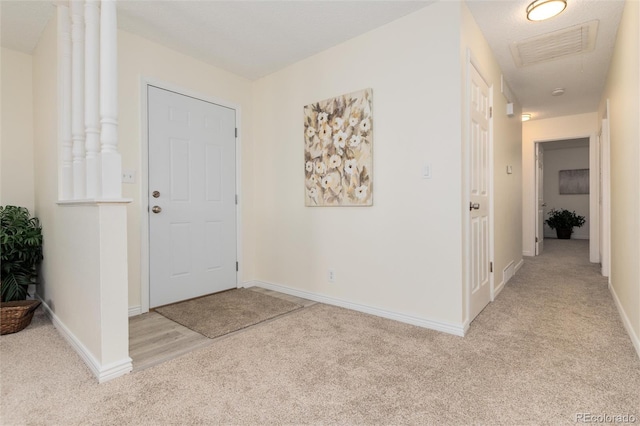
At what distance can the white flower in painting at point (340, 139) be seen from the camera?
2859 mm

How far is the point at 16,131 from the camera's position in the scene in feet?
9.73

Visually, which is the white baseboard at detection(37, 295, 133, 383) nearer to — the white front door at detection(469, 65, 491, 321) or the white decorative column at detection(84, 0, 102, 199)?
the white decorative column at detection(84, 0, 102, 199)

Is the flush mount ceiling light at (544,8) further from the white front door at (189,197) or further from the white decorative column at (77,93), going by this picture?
the white decorative column at (77,93)

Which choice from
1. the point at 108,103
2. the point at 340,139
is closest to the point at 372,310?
the point at 340,139

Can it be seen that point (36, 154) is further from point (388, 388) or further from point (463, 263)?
point (463, 263)

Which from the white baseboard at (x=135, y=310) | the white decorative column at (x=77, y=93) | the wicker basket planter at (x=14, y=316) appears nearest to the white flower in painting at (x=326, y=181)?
the white decorative column at (x=77, y=93)

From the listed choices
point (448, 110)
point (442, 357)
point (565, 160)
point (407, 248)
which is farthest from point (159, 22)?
point (565, 160)

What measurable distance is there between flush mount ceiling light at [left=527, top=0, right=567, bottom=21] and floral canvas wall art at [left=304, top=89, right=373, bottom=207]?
1253 millimetres

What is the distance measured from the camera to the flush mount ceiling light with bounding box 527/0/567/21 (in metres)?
2.24

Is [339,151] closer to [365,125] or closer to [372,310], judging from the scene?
[365,125]

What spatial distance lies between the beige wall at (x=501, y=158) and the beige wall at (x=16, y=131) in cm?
378

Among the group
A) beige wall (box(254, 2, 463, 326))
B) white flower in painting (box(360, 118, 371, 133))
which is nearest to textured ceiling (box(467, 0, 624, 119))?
beige wall (box(254, 2, 463, 326))

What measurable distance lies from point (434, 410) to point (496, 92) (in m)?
3.10

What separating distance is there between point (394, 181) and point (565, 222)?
7615mm
